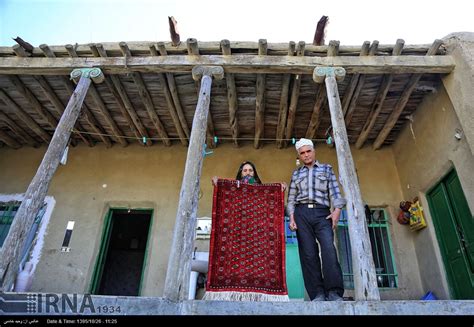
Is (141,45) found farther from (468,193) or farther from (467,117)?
(468,193)

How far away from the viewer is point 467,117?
418cm

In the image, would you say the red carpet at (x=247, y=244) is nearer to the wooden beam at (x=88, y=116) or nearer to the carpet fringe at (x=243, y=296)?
the carpet fringe at (x=243, y=296)

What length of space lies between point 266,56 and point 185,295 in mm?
3203

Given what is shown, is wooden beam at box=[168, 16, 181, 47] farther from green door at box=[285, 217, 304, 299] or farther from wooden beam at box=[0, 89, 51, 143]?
green door at box=[285, 217, 304, 299]

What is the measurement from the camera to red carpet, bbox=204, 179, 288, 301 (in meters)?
3.52

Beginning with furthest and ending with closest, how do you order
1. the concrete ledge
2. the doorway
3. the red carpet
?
the doorway → the red carpet → the concrete ledge

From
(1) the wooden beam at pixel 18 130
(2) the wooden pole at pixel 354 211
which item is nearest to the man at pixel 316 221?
(2) the wooden pole at pixel 354 211

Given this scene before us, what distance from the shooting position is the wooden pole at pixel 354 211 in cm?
309

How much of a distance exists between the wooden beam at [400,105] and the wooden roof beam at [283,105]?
5.75 feet

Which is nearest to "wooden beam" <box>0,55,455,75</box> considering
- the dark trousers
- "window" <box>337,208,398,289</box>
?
the dark trousers

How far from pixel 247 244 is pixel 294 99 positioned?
248 cm

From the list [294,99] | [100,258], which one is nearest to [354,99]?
[294,99]

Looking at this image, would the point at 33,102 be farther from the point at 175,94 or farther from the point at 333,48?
the point at 333,48

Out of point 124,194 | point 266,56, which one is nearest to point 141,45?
point 266,56
